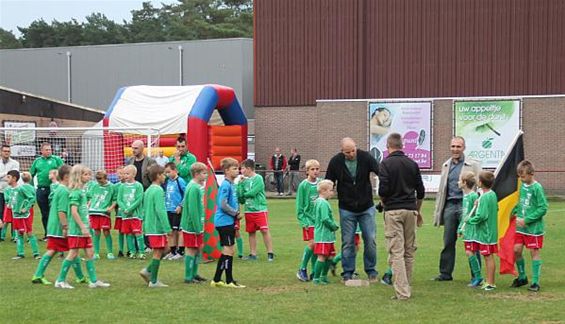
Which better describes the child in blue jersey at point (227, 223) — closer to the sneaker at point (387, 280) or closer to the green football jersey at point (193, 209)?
the green football jersey at point (193, 209)

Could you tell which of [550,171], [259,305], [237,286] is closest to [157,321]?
[259,305]

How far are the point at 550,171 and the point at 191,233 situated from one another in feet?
87.0

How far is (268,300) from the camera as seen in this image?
1143 cm

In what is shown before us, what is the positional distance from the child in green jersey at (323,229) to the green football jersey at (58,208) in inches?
131

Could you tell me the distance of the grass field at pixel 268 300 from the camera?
10.3m

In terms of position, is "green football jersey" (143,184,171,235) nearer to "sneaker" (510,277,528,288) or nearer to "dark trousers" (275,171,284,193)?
"sneaker" (510,277,528,288)

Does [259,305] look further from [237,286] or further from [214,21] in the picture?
[214,21]

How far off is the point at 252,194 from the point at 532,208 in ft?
16.2

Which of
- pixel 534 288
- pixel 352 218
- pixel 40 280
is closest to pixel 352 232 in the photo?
pixel 352 218

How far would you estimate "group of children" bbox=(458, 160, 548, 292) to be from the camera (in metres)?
12.2

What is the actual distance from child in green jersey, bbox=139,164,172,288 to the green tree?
302 feet

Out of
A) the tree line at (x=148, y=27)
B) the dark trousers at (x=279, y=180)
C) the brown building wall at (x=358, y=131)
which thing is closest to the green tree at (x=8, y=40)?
the tree line at (x=148, y=27)

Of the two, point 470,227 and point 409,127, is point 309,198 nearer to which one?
point 470,227

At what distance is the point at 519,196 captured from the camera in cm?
1264
